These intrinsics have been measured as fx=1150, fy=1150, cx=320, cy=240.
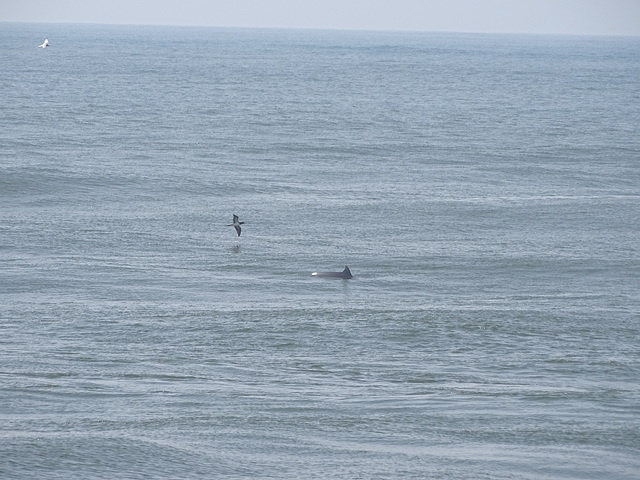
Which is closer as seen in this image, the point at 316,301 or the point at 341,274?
the point at 316,301

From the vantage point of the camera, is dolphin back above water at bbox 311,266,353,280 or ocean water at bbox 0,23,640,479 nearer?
ocean water at bbox 0,23,640,479

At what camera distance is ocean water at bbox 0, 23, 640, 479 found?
24453 mm

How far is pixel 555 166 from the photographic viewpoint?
2606 inches

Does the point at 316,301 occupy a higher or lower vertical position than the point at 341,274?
lower

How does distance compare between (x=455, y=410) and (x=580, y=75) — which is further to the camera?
(x=580, y=75)

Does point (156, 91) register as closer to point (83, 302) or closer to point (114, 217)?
point (114, 217)

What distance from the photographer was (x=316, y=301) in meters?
37.1

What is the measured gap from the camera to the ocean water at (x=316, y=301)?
2445 centimetres

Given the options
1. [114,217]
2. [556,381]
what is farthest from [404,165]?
[556,381]

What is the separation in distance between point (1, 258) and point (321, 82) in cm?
9022

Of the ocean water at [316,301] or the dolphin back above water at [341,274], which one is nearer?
the ocean water at [316,301]

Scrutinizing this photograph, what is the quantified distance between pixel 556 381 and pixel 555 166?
126 ft

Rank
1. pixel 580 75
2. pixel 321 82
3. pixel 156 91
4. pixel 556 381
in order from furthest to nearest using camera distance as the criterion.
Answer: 1. pixel 580 75
2. pixel 321 82
3. pixel 156 91
4. pixel 556 381

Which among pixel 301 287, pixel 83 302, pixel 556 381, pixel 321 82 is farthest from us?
pixel 321 82
